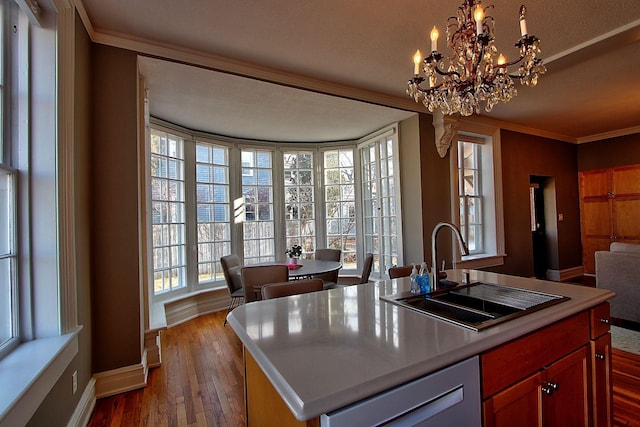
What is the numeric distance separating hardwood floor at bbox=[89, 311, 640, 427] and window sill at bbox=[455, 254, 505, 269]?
1721mm

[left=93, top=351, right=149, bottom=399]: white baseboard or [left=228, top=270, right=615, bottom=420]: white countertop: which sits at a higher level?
[left=228, top=270, right=615, bottom=420]: white countertop

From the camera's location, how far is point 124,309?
230 centimetres

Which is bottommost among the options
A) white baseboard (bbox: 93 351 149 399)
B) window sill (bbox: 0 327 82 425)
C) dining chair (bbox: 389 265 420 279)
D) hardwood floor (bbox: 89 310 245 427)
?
hardwood floor (bbox: 89 310 245 427)

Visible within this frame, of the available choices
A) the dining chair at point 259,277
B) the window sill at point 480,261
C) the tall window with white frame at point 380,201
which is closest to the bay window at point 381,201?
the tall window with white frame at point 380,201

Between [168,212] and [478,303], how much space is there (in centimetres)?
366

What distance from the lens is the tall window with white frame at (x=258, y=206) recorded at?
4.80 m

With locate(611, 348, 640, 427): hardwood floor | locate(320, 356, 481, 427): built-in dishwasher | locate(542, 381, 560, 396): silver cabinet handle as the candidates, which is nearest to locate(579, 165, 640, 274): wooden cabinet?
locate(611, 348, 640, 427): hardwood floor

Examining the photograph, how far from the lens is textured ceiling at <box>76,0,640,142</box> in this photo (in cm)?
211

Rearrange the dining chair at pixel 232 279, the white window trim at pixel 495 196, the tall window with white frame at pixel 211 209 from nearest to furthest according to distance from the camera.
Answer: the dining chair at pixel 232 279
the white window trim at pixel 495 196
the tall window with white frame at pixel 211 209

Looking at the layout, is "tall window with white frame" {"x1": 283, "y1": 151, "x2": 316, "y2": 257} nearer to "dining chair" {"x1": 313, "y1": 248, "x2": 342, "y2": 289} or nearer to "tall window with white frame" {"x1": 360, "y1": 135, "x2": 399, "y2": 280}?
"dining chair" {"x1": 313, "y1": 248, "x2": 342, "y2": 289}

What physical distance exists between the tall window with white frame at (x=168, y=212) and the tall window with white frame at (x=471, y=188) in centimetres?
407

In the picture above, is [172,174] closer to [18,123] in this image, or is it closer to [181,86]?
[181,86]

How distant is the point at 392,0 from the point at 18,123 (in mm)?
2273

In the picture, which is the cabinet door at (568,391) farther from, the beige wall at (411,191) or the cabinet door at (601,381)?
the beige wall at (411,191)
